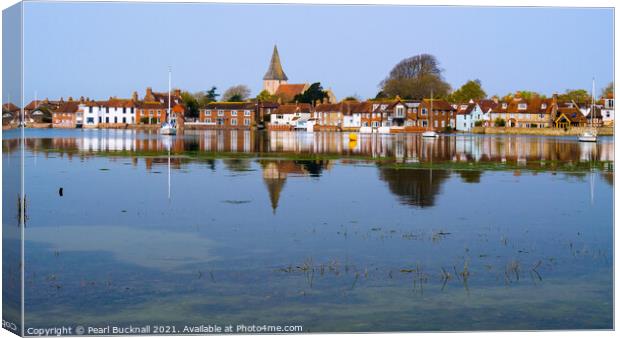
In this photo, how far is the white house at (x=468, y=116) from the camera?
39.0 m

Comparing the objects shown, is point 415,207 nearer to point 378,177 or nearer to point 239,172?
point 378,177

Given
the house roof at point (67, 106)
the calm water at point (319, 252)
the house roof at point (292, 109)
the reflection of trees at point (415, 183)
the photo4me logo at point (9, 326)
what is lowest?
the photo4me logo at point (9, 326)

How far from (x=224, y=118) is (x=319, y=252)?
4705 centimetres

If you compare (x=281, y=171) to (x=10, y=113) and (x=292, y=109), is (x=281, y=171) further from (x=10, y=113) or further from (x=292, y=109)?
(x=292, y=109)

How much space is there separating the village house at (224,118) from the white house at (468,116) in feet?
40.3

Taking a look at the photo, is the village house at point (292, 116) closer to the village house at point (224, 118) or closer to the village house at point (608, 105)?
the village house at point (224, 118)

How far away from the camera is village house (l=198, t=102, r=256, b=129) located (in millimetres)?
53950

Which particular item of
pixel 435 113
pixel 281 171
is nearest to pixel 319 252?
pixel 281 171

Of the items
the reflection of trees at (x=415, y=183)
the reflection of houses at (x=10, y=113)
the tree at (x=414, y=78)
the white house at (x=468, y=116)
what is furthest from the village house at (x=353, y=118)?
the reflection of houses at (x=10, y=113)

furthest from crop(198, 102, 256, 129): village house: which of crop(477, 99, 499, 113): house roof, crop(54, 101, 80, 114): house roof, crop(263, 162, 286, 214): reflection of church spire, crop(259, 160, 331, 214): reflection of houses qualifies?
crop(263, 162, 286, 214): reflection of church spire

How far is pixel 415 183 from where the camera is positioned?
2041 cm

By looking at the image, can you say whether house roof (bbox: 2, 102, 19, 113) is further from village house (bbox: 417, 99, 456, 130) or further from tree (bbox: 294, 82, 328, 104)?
village house (bbox: 417, 99, 456, 130)

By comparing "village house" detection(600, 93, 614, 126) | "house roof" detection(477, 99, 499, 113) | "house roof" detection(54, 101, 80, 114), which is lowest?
"village house" detection(600, 93, 614, 126)

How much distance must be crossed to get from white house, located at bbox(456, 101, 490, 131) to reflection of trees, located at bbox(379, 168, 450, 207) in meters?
13.5
